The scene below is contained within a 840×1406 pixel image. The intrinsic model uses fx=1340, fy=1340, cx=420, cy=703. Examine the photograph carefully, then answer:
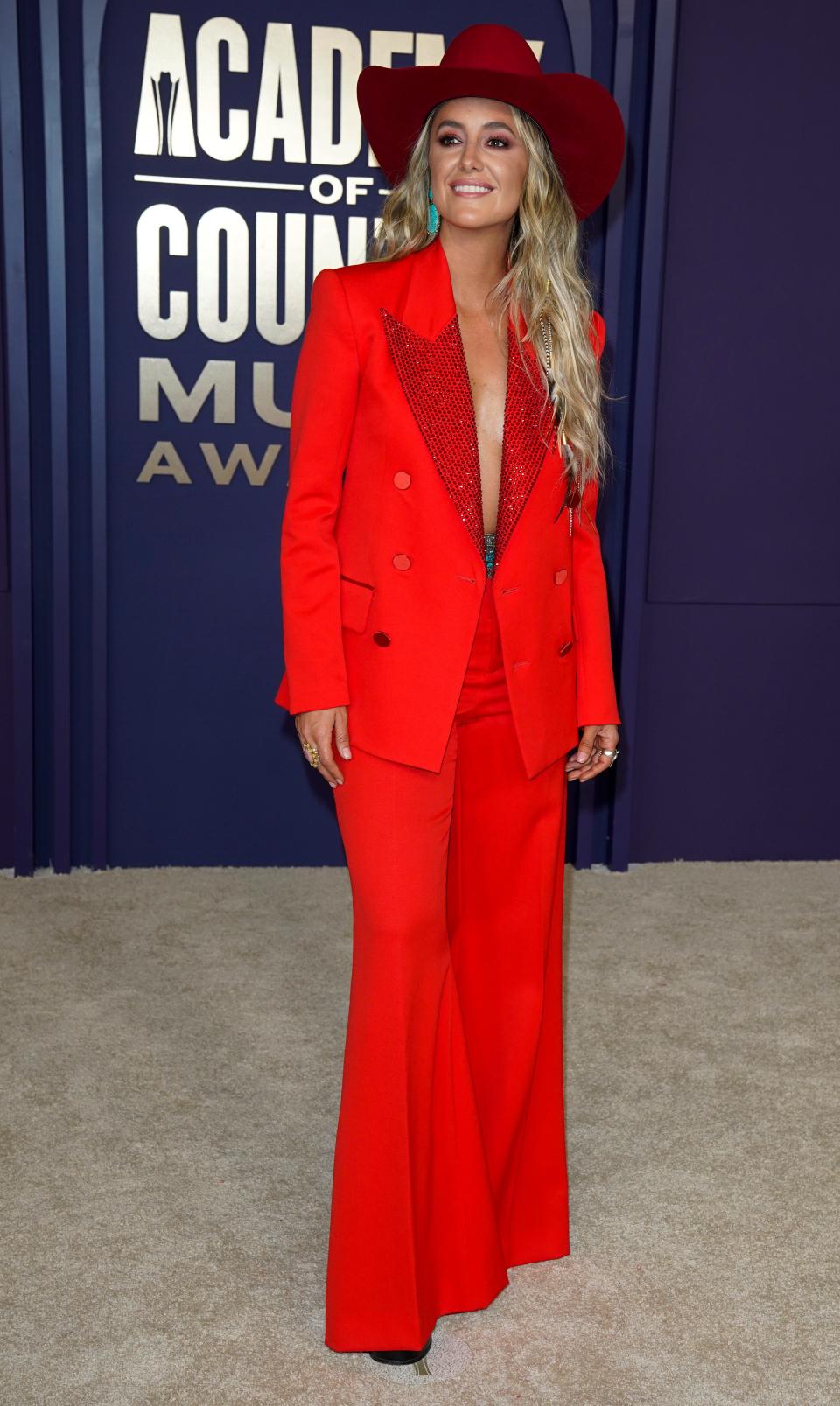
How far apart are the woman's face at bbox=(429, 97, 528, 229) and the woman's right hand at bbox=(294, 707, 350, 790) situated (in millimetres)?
679

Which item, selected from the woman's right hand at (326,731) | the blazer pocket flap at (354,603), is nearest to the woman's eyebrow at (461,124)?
the blazer pocket flap at (354,603)

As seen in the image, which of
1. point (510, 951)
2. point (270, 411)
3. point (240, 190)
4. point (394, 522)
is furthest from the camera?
point (270, 411)

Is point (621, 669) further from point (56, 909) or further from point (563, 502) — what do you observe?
point (563, 502)

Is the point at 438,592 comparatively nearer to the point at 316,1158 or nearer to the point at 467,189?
the point at 467,189

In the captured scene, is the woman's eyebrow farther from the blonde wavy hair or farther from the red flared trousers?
the red flared trousers

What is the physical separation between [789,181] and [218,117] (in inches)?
63.2

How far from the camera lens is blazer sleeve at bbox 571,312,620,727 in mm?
2000

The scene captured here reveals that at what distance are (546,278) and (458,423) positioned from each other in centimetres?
28

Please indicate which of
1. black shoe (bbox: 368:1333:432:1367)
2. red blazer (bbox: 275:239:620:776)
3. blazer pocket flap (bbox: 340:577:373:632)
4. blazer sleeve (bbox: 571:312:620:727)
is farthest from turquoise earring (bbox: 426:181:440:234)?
black shoe (bbox: 368:1333:432:1367)

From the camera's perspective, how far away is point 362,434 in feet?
5.92

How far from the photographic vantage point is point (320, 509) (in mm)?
1766

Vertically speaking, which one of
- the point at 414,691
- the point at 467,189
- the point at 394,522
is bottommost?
the point at 414,691

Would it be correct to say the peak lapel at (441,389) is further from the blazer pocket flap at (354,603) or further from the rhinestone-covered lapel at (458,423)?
the blazer pocket flap at (354,603)

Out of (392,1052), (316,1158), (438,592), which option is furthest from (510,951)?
(316,1158)
